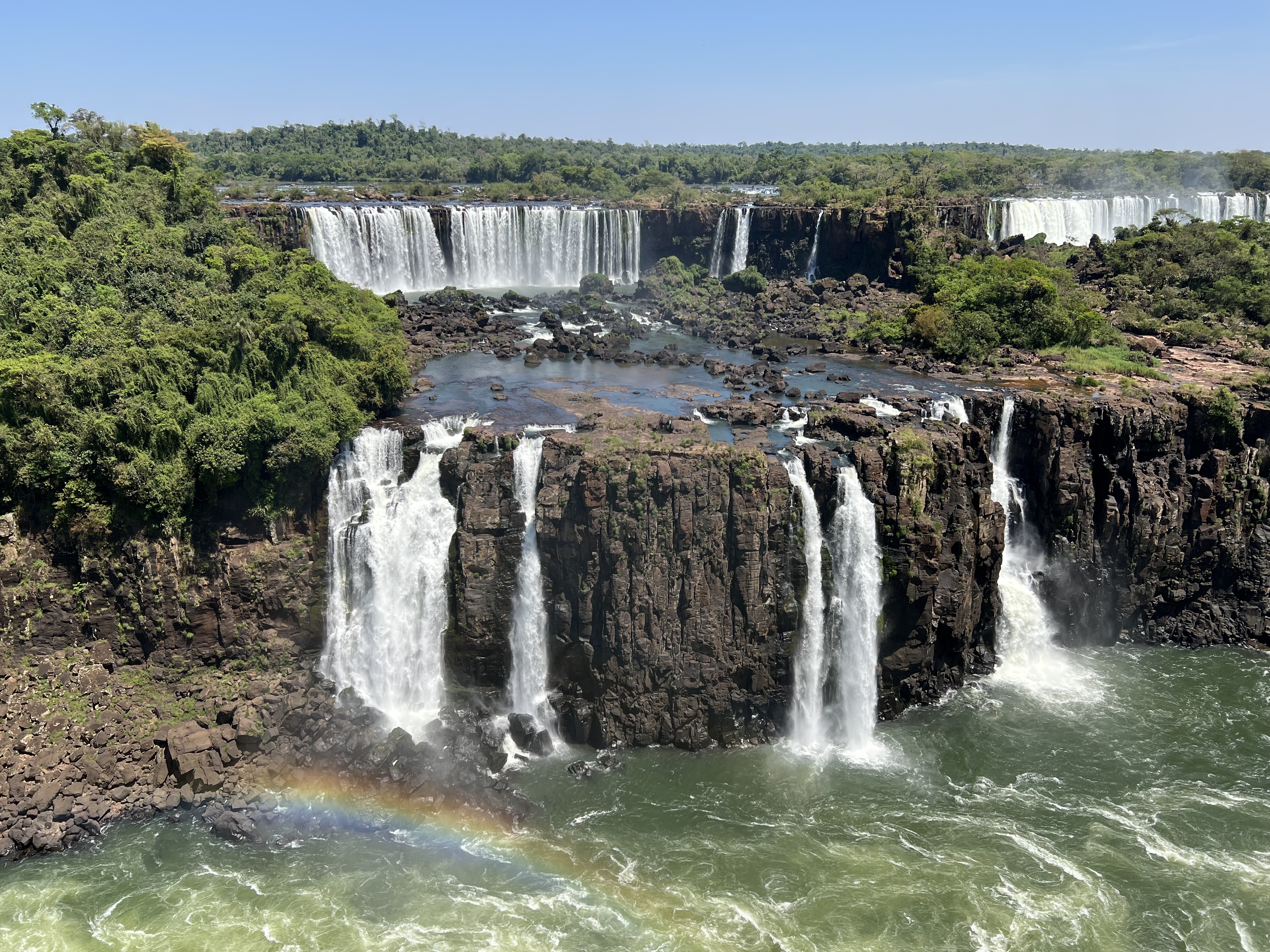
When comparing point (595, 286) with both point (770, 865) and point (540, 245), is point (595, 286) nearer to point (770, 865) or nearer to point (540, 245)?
point (540, 245)

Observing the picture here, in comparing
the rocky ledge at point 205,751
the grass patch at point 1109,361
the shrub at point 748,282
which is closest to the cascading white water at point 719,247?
the shrub at point 748,282

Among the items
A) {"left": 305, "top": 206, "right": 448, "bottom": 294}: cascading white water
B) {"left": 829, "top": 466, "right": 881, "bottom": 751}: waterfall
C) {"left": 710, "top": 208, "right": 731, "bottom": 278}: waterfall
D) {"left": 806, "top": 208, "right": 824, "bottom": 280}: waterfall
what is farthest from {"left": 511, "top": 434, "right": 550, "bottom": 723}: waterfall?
{"left": 710, "top": 208, "right": 731, "bottom": 278}: waterfall

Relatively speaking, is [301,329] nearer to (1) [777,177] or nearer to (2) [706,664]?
(2) [706,664]

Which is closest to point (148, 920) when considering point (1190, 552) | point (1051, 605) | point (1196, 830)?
point (1196, 830)

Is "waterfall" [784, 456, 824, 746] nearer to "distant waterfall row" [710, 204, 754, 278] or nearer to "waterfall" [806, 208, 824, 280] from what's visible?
"waterfall" [806, 208, 824, 280]

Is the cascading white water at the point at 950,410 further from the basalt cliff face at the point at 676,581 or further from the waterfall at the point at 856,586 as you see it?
the waterfall at the point at 856,586

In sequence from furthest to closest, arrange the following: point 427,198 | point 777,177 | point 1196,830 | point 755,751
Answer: point 777,177, point 427,198, point 755,751, point 1196,830

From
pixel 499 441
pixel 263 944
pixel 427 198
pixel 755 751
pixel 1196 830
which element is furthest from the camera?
pixel 427 198

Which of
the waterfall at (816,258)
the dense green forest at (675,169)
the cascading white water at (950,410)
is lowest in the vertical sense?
the cascading white water at (950,410)
